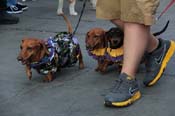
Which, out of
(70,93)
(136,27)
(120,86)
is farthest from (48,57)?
(136,27)

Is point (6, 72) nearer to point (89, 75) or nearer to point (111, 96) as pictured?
point (89, 75)

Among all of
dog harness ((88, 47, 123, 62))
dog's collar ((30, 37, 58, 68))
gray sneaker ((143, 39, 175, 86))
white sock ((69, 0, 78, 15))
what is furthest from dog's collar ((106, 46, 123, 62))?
white sock ((69, 0, 78, 15))

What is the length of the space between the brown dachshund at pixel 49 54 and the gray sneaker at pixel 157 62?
0.74m

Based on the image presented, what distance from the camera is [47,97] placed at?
157 inches

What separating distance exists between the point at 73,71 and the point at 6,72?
0.66 m

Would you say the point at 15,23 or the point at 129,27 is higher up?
the point at 129,27

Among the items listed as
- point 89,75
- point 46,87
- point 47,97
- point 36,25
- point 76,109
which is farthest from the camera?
point 36,25

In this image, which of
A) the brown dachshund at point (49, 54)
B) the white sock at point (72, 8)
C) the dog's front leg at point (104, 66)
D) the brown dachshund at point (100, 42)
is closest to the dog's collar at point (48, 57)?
the brown dachshund at point (49, 54)

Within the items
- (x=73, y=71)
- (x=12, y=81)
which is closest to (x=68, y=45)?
(x=73, y=71)

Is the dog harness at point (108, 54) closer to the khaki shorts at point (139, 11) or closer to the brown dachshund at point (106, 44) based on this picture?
the brown dachshund at point (106, 44)

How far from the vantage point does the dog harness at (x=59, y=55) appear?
4.26 meters

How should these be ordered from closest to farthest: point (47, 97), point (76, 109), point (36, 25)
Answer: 1. point (76, 109)
2. point (47, 97)
3. point (36, 25)

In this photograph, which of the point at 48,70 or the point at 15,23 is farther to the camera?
the point at 15,23

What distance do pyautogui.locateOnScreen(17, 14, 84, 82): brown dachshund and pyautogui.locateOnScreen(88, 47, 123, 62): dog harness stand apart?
0.23 meters
